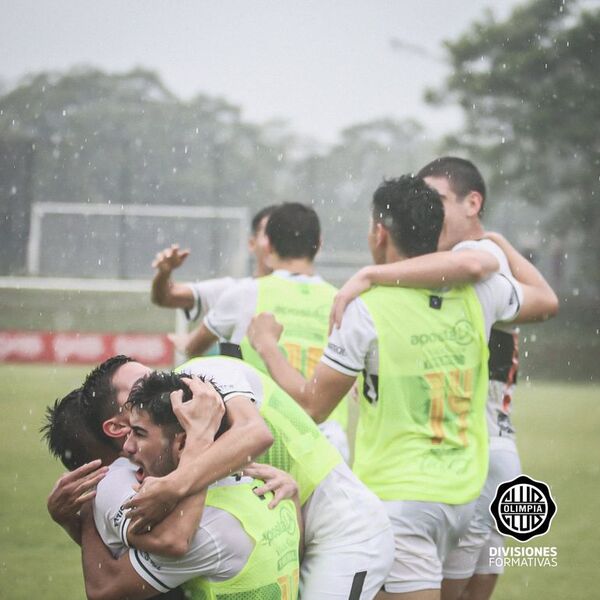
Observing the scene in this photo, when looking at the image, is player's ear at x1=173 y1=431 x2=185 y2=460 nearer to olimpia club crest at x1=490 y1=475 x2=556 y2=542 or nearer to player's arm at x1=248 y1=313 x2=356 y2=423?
player's arm at x1=248 y1=313 x2=356 y2=423

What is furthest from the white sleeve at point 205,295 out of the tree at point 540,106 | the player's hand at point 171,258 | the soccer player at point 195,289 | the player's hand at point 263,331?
the tree at point 540,106

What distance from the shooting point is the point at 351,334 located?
2740mm

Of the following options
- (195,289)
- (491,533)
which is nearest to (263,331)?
(491,533)

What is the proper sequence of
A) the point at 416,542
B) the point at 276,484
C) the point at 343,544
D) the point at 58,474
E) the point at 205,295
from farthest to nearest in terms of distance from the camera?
1. the point at 58,474
2. the point at 205,295
3. the point at 416,542
4. the point at 343,544
5. the point at 276,484

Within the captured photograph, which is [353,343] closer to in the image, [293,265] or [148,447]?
[148,447]

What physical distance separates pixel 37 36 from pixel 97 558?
31713 mm

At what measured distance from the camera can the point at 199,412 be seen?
218 cm

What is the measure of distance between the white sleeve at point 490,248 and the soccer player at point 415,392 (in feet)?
0.72

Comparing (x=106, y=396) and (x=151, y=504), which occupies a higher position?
(x=106, y=396)

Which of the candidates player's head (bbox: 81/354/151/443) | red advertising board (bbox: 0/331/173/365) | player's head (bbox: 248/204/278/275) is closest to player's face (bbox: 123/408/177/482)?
player's head (bbox: 81/354/151/443)

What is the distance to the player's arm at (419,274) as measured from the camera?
2.76 metres

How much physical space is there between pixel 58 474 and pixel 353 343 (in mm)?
4744

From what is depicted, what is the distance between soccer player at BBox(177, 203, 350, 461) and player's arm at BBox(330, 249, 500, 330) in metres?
0.73

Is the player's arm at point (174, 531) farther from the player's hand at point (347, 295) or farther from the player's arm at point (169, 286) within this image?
the player's arm at point (169, 286)
